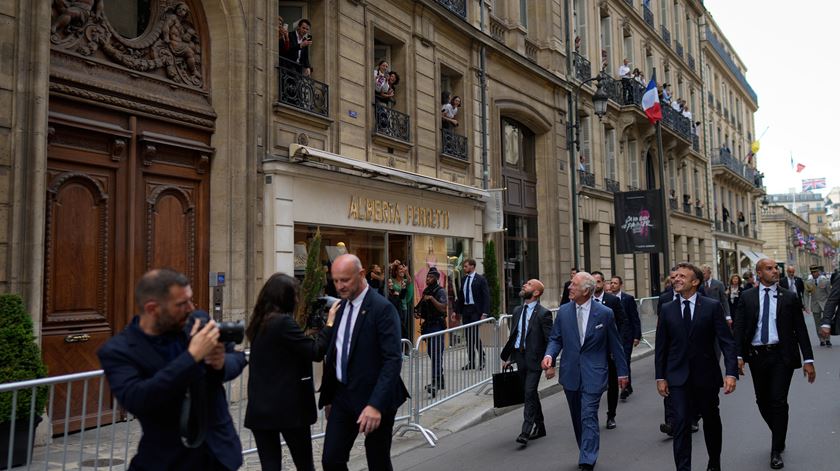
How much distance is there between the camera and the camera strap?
121 inches

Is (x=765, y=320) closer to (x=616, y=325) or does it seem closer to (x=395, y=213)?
(x=616, y=325)

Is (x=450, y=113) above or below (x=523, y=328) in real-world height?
above

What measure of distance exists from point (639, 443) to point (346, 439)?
157 inches

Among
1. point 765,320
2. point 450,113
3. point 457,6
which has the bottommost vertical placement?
point 765,320

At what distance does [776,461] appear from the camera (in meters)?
6.25

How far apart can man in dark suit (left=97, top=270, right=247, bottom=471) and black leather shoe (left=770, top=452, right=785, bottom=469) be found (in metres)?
5.03

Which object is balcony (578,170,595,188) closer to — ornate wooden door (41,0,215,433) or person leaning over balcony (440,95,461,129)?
person leaning over balcony (440,95,461,129)

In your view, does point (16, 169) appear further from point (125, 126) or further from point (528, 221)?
A: point (528, 221)

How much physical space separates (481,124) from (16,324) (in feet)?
41.4

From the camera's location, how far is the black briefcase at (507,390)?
25.4 ft

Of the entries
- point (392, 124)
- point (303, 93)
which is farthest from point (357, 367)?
point (392, 124)

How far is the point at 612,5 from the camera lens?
26.7 metres

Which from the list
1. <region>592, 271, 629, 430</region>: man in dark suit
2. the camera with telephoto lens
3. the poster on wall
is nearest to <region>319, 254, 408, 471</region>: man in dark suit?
<region>592, 271, 629, 430</region>: man in dark suit

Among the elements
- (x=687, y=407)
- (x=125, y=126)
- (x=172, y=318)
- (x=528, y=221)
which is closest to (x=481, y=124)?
(x=528, y=221)
